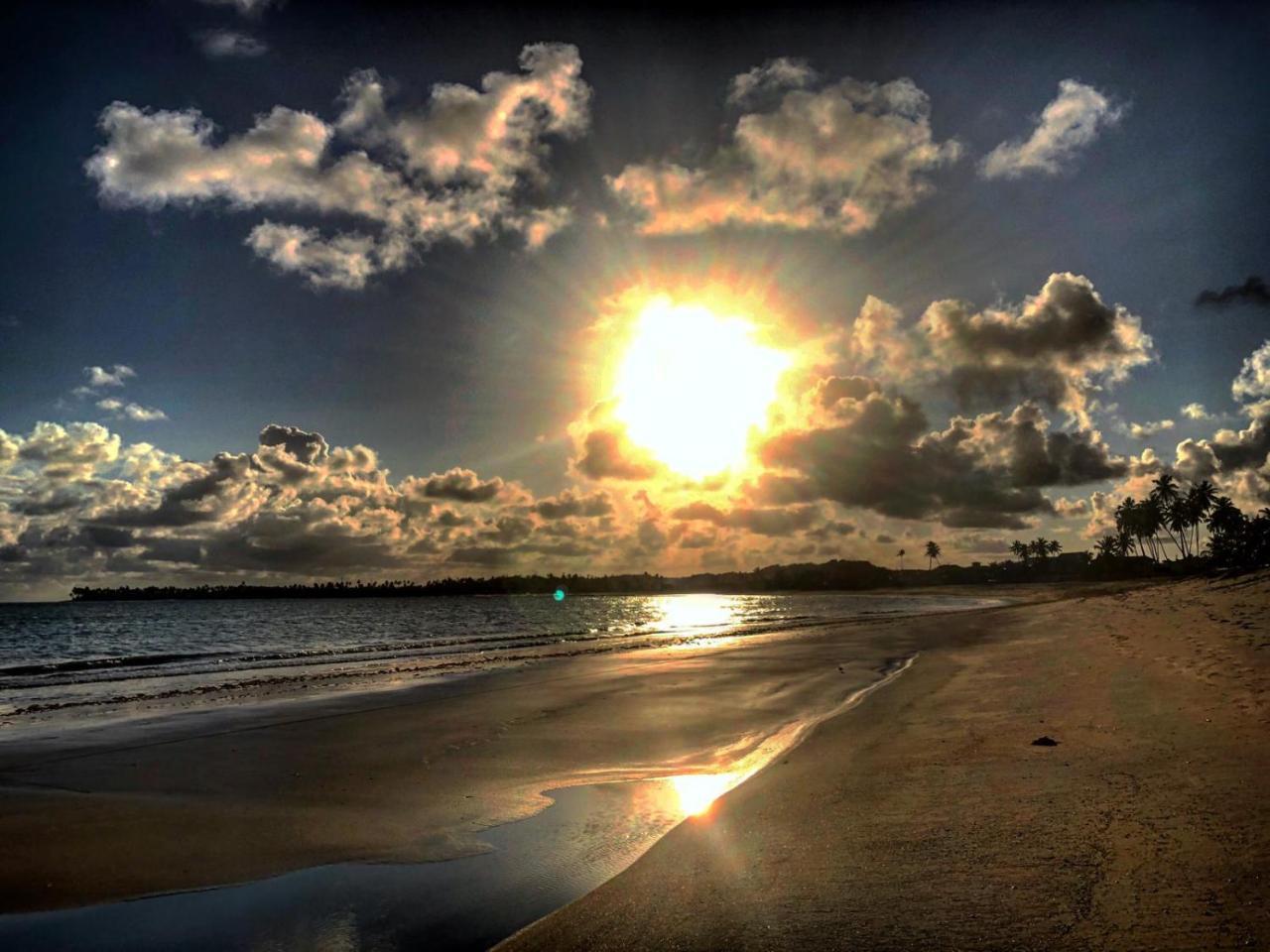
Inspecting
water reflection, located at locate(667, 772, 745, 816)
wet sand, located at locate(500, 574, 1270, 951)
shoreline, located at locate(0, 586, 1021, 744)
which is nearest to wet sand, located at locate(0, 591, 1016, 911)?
water reflection, located at locate(667, 772, 745, 816)

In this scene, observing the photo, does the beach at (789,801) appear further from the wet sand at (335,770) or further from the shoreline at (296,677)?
the shoreline at (296,677)

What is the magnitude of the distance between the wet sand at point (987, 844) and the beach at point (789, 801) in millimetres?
32

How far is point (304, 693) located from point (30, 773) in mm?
11804

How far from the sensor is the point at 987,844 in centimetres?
679

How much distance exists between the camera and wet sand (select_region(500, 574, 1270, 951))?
203 inches

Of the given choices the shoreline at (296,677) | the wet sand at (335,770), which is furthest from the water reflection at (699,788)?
the shoreline at (296,677)

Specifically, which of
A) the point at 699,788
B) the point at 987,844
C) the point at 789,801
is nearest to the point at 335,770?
the point at 699,788

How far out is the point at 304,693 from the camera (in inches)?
968

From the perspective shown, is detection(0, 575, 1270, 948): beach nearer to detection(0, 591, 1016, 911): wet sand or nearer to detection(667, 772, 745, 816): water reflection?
detection(0, 591, 1016, 911): wet sand

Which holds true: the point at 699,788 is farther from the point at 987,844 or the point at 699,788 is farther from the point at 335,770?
the point at 335,770

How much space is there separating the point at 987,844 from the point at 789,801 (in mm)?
2858

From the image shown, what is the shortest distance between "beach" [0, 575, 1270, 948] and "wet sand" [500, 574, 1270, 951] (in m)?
0.03

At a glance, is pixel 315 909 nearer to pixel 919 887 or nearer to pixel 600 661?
pixel 919 887

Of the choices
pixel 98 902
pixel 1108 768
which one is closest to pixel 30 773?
pixel 98 902
